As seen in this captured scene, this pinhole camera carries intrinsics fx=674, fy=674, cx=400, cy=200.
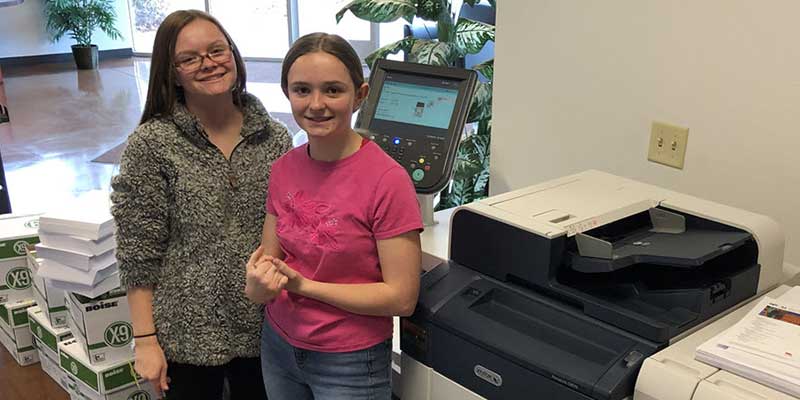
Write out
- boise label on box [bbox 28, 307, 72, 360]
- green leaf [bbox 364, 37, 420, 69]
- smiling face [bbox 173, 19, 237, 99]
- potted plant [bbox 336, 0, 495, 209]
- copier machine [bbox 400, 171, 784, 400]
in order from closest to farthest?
copier machine [bbox 400, 171, 784, 400]
smiling face [bbox 173, 19, 237, 99]
boise label on box [bbox 28, 307, 72, 360]
potted plant [bbox 336, 0, 495, 209]
green leaf [bbox 364, 37, 420, 69]

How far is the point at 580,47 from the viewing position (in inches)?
83.1

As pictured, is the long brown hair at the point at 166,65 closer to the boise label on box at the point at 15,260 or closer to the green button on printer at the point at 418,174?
the green button on printer at the point at 418,174

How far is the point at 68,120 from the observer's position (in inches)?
252

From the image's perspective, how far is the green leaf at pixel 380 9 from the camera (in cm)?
253

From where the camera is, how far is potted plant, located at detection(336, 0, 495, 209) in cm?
254

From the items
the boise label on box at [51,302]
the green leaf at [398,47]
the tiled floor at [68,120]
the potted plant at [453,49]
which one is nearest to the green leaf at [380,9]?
the potted plant at [453,49]

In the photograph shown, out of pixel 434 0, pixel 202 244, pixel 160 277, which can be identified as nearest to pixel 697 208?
pixel 202 244

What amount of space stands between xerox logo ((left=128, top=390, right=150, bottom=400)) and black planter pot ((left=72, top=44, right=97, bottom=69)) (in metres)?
7.45

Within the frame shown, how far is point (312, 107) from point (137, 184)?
47cm

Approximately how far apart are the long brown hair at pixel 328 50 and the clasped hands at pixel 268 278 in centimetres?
33

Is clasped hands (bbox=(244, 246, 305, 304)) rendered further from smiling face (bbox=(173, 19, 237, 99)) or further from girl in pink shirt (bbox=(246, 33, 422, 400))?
smiling face (bbox=(173, 19, 237, 99))

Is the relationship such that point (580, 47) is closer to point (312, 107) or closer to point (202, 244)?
point (312, 107)

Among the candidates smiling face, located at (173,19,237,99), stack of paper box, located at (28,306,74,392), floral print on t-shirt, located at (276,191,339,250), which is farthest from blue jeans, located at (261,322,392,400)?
stack of paper box, located at (28,306,74,392)

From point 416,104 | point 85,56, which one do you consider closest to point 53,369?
point 416,104
